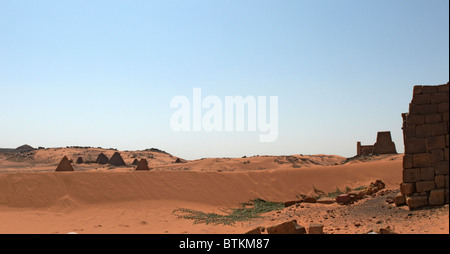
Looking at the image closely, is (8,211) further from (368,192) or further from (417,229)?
(368,192)

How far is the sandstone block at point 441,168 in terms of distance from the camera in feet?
31.7

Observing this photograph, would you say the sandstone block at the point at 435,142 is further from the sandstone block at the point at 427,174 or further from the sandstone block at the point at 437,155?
the sandstone block at the point at 427,174

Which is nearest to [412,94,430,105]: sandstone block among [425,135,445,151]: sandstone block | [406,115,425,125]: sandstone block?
[406,115,425,125]: sandstone block

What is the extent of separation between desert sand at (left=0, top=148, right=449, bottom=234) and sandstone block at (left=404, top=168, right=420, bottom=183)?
96 centimetres

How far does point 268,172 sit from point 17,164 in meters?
31.4

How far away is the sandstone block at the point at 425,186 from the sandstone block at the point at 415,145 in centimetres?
94

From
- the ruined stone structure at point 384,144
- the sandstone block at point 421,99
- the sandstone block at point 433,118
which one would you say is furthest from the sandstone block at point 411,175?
the ruined stone structure at point 384,144

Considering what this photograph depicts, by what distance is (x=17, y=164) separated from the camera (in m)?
37.5

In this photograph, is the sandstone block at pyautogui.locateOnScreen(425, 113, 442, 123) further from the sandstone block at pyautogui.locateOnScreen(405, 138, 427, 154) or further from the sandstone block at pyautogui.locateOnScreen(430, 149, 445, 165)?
the sandstone block at pyautogui.locateOnScreen(430, 149, 445, 165)

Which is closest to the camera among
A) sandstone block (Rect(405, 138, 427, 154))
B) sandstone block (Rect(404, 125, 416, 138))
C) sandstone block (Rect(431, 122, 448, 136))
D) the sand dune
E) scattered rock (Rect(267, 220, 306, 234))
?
scattered rock (Rect(267, 220, 306, 234))

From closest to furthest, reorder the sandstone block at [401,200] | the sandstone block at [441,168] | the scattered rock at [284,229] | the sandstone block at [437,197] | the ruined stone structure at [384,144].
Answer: the scattered rock at [284,229] → the sandstone block at [437,197] → the sandstone block at [441,168] → the sandstone block at [401,200] → the ruined stone structure at [384,144]

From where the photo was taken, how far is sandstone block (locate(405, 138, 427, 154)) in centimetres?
992
